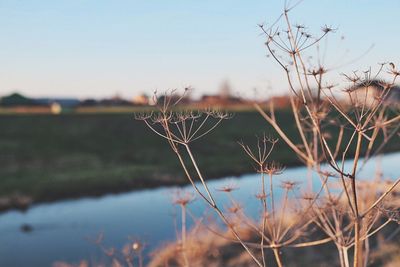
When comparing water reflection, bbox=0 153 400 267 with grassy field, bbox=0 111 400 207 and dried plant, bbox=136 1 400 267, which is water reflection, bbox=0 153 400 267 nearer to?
grassy field, bbox=0 111 400 207

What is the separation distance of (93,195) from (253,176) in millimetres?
11943

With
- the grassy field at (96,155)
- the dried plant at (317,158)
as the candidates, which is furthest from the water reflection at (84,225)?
the dried plant at (317,158)

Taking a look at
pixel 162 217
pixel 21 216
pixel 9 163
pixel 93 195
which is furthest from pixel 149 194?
pixel 9 163

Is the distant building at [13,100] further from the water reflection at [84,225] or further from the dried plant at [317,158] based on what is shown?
the dried plant at [317,158]

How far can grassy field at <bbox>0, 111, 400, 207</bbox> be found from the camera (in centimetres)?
2989

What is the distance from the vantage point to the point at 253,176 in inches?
1282

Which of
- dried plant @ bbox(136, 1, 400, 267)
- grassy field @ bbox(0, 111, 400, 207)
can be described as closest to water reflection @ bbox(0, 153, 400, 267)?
grassy field @ bbox(0, 111, 400, 207)

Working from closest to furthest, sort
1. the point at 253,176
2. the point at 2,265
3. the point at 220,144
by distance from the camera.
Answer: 1. the point at 2,265
2. the point at 253,176
3. the point at 220,144

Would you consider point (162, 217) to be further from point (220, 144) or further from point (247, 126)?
point (247, 126)

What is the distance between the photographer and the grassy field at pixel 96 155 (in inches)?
1177

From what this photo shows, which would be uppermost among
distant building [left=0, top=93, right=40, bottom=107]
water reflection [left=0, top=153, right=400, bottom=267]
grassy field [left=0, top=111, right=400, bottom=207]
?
distant building [left=0, top=93, right=40, bottom=107]

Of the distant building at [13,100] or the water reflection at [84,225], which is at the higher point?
the distant building at [13,100]

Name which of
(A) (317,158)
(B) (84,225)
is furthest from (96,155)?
(A) (317,158)

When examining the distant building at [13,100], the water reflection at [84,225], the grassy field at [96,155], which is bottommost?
the water reflection at [84,225]
